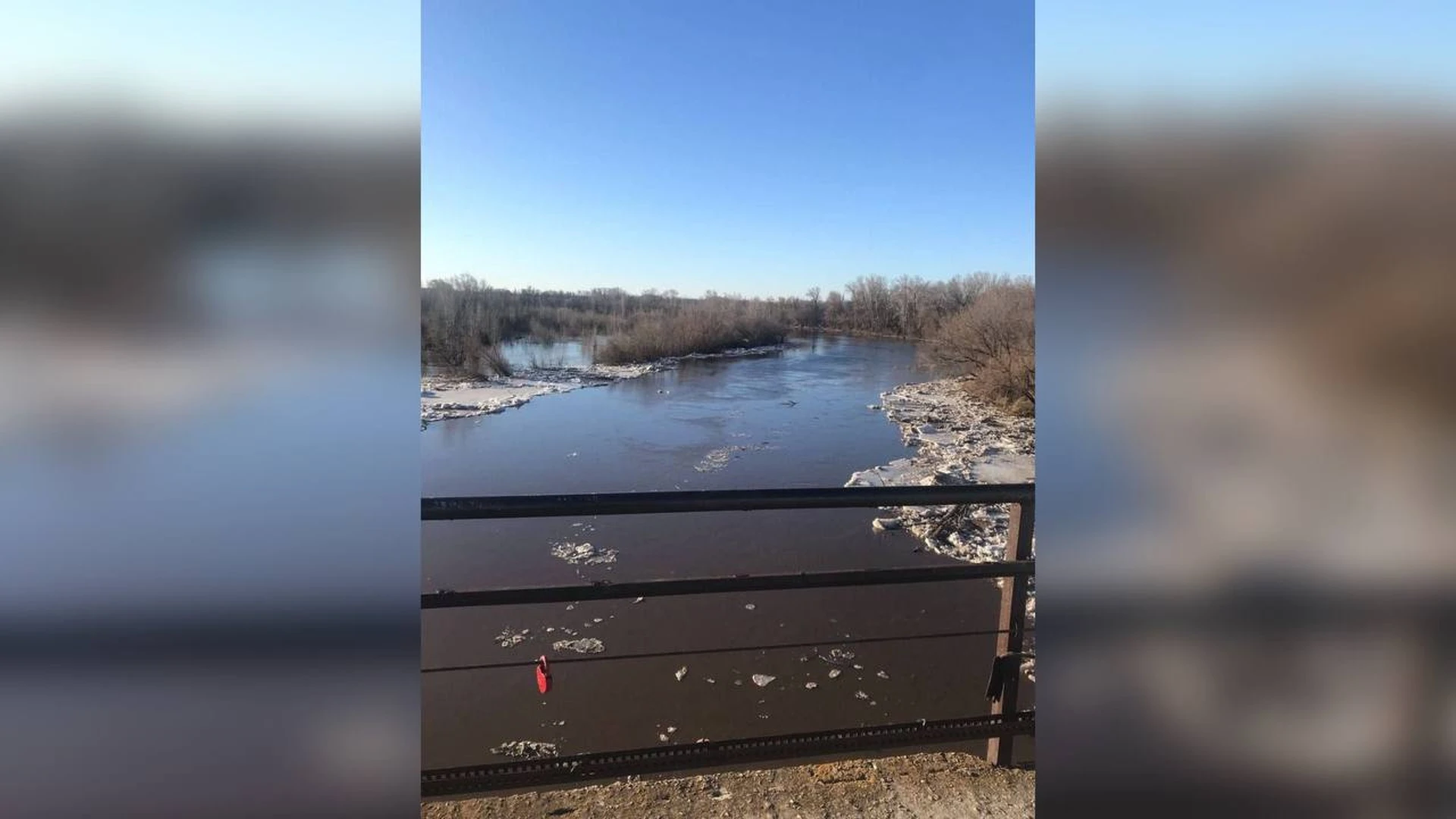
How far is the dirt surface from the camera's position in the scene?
1407 mm

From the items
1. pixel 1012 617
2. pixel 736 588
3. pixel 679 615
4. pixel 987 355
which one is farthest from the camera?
pixel 987 355

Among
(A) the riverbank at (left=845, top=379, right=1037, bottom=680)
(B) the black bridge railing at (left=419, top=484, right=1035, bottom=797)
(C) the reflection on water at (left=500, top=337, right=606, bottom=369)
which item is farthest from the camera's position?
(C) the reflection on water at (left=500, top=337, right=606, bottom=369)

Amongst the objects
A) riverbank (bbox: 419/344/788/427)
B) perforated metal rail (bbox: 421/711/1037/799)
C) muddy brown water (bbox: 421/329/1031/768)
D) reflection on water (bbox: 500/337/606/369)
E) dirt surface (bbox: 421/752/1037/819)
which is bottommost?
muddy brown water (bbox: 421/329/1031/768)

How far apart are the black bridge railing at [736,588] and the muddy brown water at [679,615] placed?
0.18m

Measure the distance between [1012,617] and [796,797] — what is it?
581 mm

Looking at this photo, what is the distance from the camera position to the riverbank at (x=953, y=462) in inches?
305

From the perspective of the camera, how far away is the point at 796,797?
1.44 metres
